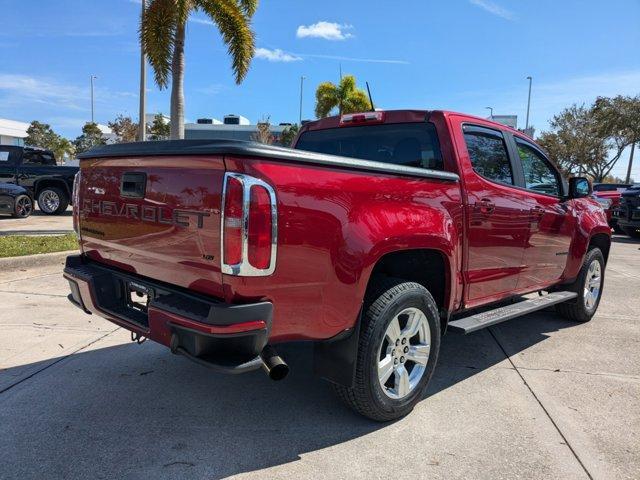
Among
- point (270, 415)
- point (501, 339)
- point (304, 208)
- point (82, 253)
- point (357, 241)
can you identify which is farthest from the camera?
point (501, 339)

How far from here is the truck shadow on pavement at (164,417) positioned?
8.88 ft

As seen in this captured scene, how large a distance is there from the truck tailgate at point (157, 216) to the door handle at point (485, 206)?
6.83 feet

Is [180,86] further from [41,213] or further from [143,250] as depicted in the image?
[143,250]

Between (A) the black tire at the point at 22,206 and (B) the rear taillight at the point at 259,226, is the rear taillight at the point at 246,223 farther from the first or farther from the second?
(A) the black tire at the point at 22,206

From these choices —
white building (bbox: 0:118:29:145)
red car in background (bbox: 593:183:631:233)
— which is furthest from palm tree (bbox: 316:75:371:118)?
white building (bbox: 0:118:29:145)

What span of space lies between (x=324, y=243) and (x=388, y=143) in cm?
167

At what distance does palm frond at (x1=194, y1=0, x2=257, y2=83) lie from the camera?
12.1 m

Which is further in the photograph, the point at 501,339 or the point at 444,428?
the point at 501,339

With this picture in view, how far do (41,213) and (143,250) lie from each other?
14857 mm

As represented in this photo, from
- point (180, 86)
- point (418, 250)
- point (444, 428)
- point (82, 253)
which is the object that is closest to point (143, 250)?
point (82, 253)

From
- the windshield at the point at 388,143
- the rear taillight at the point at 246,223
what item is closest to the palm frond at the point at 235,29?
the windshield at the point at 388,143

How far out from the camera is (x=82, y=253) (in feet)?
11.8

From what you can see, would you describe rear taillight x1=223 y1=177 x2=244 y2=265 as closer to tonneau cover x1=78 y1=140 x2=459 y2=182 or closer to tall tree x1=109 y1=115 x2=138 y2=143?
tonneau cover x1=78 y1=140 x2=459 y2=182

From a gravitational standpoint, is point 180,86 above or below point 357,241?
above
